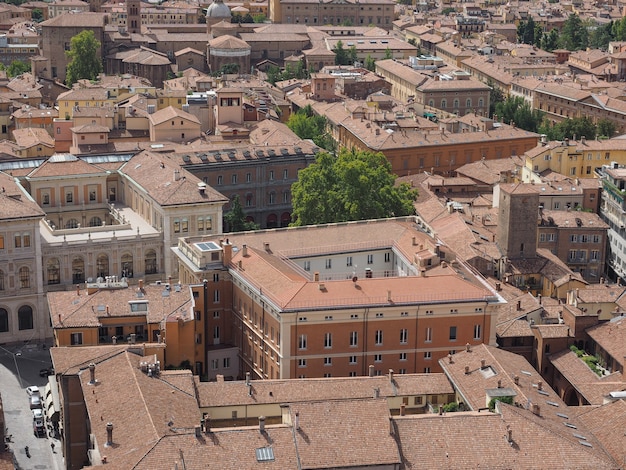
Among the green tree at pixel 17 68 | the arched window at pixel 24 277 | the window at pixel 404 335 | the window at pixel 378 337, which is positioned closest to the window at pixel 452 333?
the window at pixel 404 335

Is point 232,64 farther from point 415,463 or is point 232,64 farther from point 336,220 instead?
point 415,463

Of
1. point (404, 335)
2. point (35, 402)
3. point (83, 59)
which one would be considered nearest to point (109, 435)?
point (35, 402)

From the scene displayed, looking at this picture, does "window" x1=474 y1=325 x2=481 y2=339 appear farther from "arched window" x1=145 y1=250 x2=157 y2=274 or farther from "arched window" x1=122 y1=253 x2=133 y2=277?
"arched window" x1=122 y1=253 x2=133 y2=277

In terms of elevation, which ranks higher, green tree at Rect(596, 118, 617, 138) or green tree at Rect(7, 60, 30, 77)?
green tree at Rect(7, 60, 30, 77)

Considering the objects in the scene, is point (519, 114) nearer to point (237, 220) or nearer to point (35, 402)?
point (237, 220)

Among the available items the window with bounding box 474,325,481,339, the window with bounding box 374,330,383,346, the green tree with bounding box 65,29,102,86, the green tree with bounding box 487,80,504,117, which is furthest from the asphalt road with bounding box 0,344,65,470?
the green tree with bounding box 487,80,504,117

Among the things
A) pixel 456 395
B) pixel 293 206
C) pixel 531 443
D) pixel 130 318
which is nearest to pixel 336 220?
pixel 293 206

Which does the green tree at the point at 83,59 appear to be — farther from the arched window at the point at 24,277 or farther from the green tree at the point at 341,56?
the arched window at the point at 24,277
